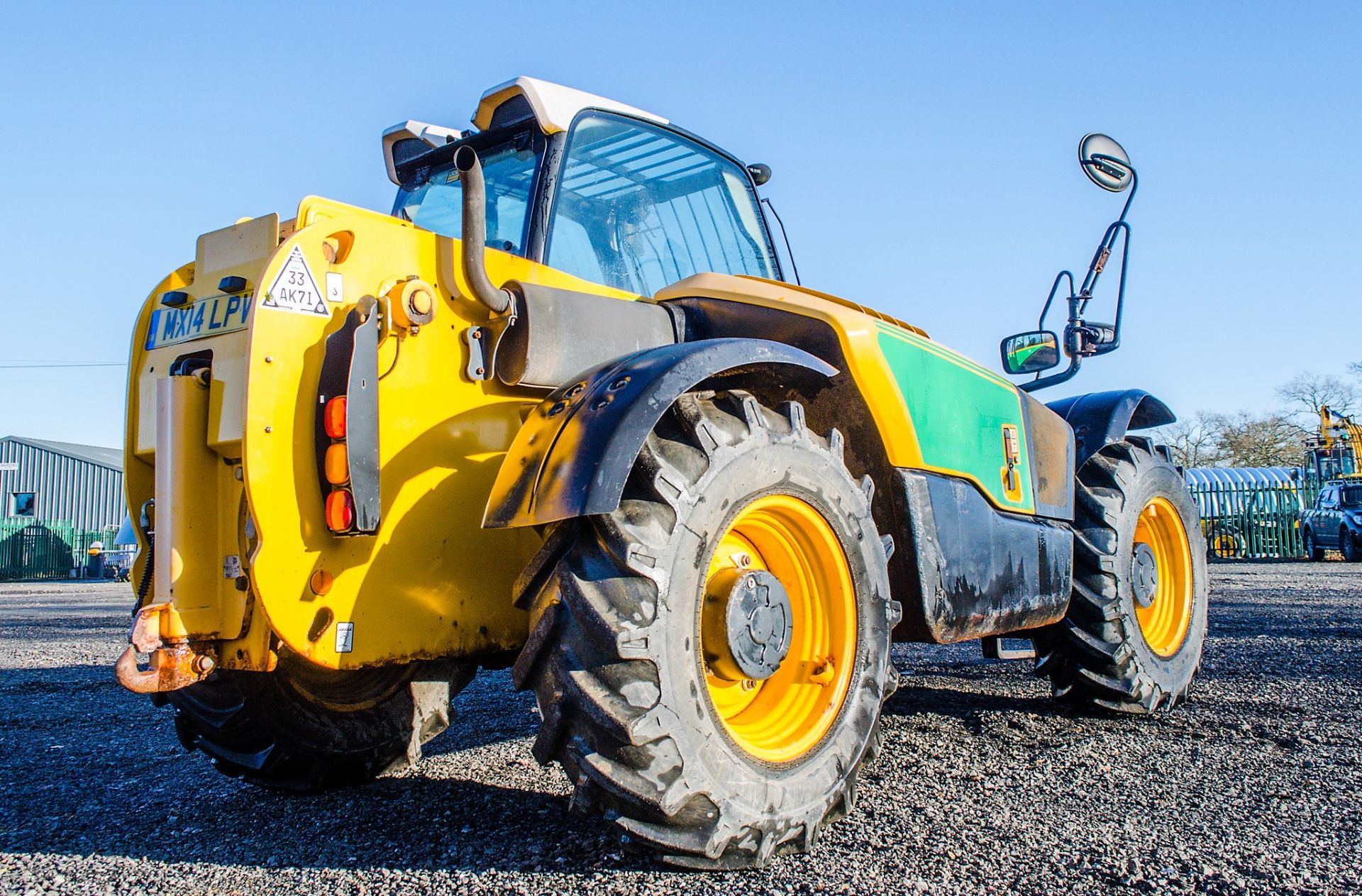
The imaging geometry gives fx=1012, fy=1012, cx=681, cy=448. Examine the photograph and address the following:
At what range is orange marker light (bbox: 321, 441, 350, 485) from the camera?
105 inches

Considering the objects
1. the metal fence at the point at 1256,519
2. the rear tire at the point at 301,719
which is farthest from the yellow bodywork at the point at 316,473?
the metal fence at the point at 1256,519

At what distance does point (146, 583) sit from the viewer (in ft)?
10.00

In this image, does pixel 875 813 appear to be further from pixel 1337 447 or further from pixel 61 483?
pixel 61 483

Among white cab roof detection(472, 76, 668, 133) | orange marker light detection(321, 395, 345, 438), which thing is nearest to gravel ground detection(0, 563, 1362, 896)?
orange marker light detection(321, 395, 345, 438)

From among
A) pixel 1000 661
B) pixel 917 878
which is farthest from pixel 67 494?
pixel 917 878

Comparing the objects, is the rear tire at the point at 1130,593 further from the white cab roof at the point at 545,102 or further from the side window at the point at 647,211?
the white cab roof at the point at 545,102

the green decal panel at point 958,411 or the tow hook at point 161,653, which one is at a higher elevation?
the green decal panel at point 958,411

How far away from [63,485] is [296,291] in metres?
44.3

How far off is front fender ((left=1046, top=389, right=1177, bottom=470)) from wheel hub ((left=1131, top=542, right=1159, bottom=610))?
1.86ft

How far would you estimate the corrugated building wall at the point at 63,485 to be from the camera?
40031 millimetres

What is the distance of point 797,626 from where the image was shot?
3.19 metres

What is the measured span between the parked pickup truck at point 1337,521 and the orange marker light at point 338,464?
23.7 m

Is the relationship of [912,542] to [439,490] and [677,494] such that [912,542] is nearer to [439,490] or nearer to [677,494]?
[677,494]

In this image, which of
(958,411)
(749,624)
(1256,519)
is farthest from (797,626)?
(1256,519)
